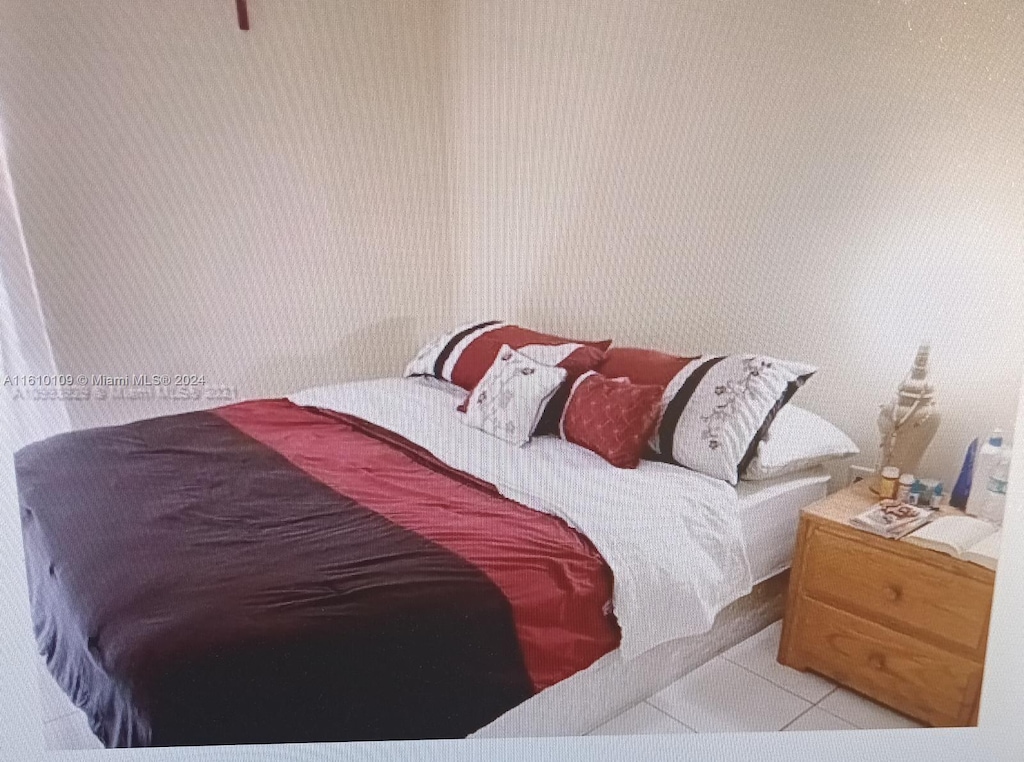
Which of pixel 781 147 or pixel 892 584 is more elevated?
pixel 781 147

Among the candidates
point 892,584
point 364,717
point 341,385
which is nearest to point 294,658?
point 364,717

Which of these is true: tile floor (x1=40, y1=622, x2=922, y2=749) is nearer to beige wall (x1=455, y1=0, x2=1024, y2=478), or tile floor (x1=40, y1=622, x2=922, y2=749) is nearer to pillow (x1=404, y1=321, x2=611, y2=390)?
beige wall (x1=455, y1=0, x2=1024, y2=478)

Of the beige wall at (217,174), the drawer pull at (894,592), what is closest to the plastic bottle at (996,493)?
the drawer pull at (894,592)

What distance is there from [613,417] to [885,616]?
2.40ft

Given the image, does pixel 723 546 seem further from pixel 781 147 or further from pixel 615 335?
pixel 781 147

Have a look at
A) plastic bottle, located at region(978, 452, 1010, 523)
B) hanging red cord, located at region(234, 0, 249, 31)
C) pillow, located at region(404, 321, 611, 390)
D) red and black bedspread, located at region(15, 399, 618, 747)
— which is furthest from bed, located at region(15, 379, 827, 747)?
hanging red cord, located at region(234, 0, 249, 31)

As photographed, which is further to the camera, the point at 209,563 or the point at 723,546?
the point at 723,546

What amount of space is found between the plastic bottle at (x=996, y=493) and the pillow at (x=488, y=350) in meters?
0.89

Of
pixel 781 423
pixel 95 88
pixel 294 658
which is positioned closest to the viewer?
pixel 95 88

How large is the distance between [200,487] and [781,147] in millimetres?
1345

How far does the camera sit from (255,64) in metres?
0.96

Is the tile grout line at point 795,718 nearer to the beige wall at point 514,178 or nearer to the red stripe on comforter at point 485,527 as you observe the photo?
the red stripe on comforter at point 485,527

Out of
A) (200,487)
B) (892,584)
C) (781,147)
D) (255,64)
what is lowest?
(892,584)

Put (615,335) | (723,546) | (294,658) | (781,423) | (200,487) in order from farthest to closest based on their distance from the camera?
1. (615,335)
2. (781,423)
3. (723,546)
4. (200,487)
5. (294,658)
